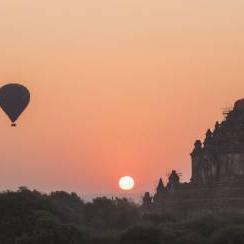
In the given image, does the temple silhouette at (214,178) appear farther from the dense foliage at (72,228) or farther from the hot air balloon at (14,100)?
the hot air balloon at (14,100)

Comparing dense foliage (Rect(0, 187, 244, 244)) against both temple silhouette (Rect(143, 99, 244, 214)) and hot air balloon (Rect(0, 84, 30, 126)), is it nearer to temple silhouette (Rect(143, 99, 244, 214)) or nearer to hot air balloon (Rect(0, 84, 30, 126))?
hot air balloon (Rect(0, 84, 30, 126))

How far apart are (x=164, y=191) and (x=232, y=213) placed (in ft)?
62.3

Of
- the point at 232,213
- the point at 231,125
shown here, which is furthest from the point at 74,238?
the point at 231,125

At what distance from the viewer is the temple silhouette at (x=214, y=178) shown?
102750 millimetres

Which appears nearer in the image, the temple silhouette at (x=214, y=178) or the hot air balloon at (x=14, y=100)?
the hot air balloon at (x=14, y=100)

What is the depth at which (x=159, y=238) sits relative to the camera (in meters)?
74.3

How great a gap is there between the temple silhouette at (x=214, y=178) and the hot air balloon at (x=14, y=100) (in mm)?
19921

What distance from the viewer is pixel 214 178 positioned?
108 meters

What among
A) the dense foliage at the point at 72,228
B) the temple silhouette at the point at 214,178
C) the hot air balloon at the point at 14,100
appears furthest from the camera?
the temple silhouette at the point at 214,178

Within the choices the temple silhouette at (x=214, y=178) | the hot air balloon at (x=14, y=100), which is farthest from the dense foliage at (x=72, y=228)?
the temple silhouette at (x=214, y=178)

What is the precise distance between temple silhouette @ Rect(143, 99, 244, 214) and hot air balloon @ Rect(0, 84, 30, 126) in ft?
65.4

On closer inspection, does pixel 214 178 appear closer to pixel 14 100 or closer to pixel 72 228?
pixel 14 100

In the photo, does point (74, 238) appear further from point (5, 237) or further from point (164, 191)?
point (164, 191)

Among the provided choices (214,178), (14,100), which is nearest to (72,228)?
(14,100)
